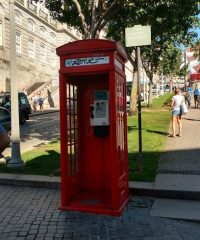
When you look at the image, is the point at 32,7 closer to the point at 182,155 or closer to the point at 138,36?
the point at 182,155

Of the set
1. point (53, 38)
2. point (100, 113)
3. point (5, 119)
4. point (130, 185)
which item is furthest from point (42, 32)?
point (100, 113)

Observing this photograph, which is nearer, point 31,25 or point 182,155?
point 182,155

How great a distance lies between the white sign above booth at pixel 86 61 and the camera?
6315 mm

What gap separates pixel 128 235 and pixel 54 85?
4934cm

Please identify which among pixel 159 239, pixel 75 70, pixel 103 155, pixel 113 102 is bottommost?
pixel 159 239

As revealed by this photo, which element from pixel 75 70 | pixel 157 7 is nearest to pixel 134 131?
pixel 157 7

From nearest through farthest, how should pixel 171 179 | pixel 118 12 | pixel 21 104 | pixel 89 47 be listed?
1. pixel 89 47
2. pixel 171 179
3. pixel 118 12
4. pixel 21 104

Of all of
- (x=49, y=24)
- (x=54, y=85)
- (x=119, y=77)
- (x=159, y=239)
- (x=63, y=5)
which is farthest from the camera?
(x=49, y=24)

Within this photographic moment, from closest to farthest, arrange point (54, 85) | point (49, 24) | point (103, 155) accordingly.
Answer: point (103, 155) < point (54, 85) < point (49, 24)

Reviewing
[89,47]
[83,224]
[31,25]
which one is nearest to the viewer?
[83,224]

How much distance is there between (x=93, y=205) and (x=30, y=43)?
48435mm

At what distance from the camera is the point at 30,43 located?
53.3 meters

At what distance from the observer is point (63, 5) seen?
17.9m

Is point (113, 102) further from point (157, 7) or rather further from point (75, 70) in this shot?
point (157, 7)
